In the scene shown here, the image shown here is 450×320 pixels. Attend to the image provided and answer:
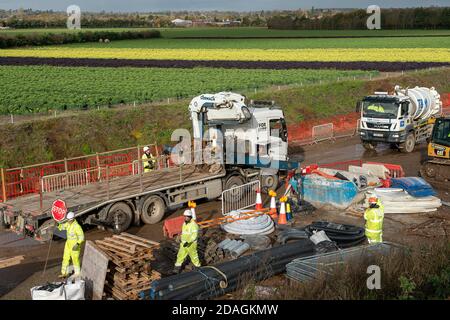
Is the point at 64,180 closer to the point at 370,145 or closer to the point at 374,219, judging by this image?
the point at 374,219

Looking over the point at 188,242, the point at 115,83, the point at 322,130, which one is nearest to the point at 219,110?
the point at 188,242

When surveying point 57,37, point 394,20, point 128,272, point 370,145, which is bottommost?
point 370,145

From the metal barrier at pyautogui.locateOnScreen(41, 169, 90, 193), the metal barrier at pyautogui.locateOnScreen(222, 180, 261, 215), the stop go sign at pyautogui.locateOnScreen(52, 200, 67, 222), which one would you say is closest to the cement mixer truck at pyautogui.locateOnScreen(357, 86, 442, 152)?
the metal barrier at pyautogui.locateOnScreen(222, 180, 261, 215)

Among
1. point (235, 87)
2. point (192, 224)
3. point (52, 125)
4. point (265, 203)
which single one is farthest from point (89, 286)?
point (235, 87)

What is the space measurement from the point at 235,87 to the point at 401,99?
Answer: 719 inches

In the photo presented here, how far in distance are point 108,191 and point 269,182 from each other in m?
6.82

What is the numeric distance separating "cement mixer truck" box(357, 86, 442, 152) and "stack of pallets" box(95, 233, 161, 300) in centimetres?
1727

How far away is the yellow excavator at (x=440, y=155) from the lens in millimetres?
22391

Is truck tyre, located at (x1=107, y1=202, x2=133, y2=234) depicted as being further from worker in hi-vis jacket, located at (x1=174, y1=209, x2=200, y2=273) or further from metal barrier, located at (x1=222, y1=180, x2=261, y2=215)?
worker in hi-vis jacket, located at (x1=174, y1=209, x2=200, y2=273)

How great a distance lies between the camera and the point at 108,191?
679 inches

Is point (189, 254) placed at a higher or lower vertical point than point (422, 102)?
lower

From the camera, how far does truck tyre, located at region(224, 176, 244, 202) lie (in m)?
20.1

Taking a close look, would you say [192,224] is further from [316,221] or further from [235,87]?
[235,87]

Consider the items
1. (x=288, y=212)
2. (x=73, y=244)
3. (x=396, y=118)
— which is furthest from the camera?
(x=396, y=118)
